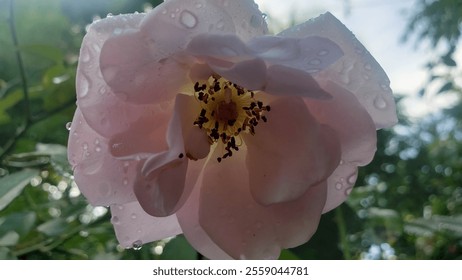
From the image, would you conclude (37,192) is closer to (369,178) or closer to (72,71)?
(72,71)

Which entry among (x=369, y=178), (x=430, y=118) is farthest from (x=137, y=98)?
(x=430, y=118)

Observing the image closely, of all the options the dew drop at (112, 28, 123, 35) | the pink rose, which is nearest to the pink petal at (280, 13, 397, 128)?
the pink rose

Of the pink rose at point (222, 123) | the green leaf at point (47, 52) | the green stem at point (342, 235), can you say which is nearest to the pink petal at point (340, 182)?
the pink rose at point (222, 123)

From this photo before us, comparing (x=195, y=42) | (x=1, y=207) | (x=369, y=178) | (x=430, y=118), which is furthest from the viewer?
(x=430, y=118)

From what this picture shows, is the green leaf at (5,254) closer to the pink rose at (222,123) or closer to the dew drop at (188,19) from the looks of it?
the pink rose at (222,123)

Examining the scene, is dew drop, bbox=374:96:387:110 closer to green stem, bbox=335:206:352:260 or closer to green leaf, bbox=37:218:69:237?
green stem, bbox=335:206:352:260

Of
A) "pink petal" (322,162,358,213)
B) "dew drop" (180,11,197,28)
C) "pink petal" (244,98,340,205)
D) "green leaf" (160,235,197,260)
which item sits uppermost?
"dew drop" (180,11,197,28)

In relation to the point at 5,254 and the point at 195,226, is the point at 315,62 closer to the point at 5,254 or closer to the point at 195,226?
the point at 195,226
